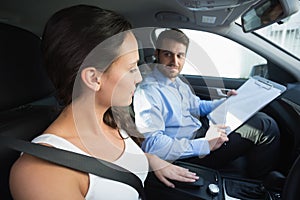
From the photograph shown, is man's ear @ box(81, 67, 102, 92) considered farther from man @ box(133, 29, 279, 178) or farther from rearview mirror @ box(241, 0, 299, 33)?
rearview mirror @ box(241, 0, 299, 33)

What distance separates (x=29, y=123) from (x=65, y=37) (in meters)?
0.41

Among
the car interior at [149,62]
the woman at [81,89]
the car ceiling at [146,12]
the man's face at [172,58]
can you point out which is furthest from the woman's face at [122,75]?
the man's face at [172,58]

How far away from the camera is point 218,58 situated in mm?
2115

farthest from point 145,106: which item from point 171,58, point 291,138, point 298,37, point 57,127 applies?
point 298,37

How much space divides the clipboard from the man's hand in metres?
0.04

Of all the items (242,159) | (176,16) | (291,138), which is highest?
(176,16)

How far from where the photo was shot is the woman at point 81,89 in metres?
0.64

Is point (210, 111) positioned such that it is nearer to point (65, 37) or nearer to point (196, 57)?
point (196, 57)

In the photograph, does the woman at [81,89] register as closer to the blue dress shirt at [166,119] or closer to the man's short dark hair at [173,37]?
the blue dress shirt at [166,119]

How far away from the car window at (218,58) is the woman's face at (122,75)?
897 mm

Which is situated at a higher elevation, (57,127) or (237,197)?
(57,127)

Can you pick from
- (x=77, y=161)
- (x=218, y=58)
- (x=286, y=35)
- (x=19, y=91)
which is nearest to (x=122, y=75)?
(x=77, y=161)

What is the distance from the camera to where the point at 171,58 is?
59.6 inches

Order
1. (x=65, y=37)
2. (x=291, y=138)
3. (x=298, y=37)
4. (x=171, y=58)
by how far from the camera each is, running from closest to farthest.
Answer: (x=65, y=37) < (x=171, y=58) < (x=291, y=138) < (x=298, y=37)
